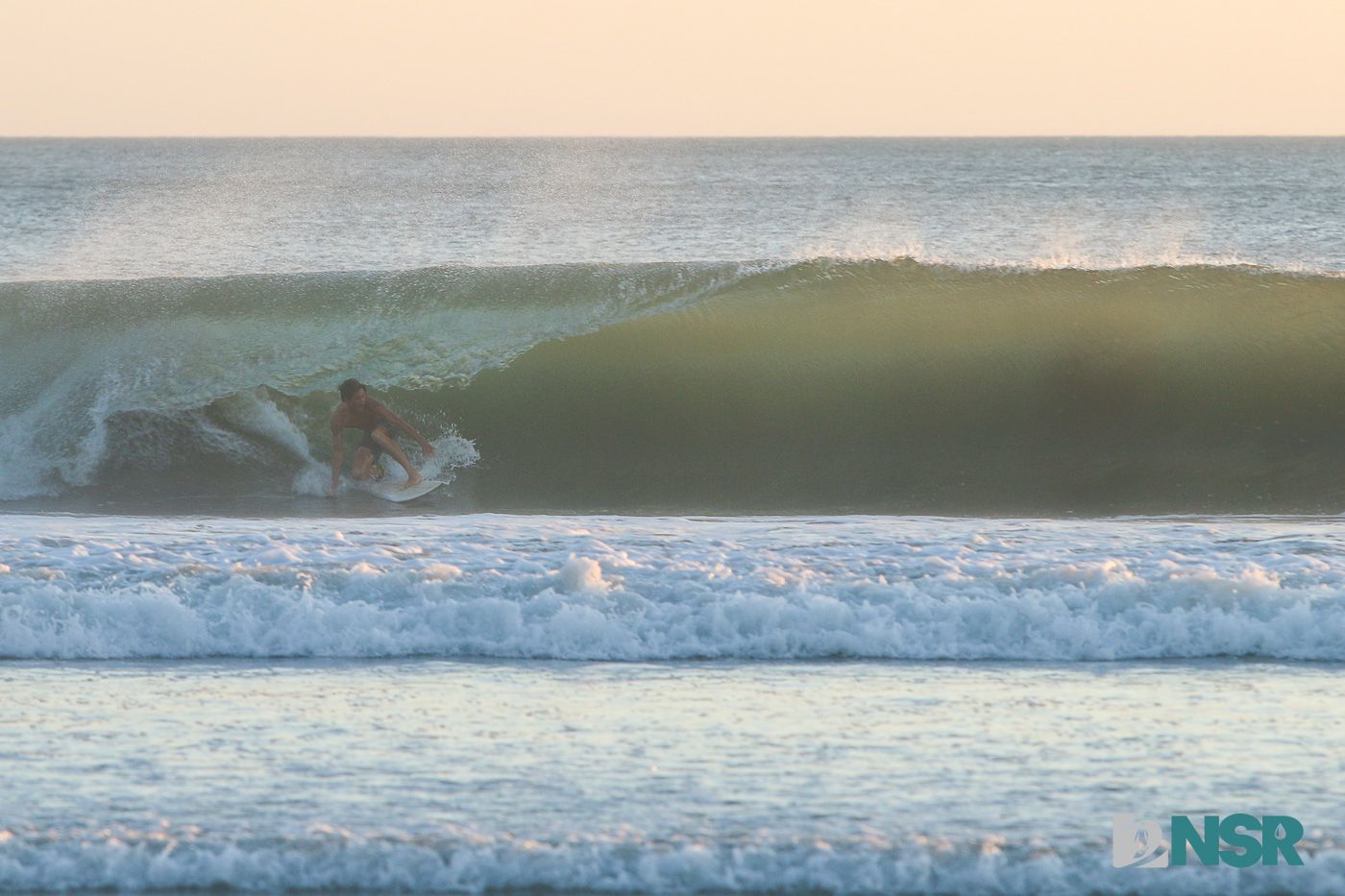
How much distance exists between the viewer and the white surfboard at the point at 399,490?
8180 mm

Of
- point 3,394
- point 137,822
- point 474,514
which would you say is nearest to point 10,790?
point 137,822

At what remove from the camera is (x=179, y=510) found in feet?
26.1

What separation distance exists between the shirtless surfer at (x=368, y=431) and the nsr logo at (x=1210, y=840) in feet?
20.7

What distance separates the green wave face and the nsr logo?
16.4 feet

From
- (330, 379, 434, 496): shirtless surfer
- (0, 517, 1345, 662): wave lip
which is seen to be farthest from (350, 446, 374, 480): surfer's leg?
(0, 517, 1345, 662): wave lip

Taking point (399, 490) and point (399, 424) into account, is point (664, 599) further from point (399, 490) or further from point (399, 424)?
point (399, 424)

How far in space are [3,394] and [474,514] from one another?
488cm

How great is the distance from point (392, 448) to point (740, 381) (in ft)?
10.3

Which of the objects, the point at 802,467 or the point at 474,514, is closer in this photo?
the point at 474,514

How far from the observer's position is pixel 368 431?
8500 millimetres

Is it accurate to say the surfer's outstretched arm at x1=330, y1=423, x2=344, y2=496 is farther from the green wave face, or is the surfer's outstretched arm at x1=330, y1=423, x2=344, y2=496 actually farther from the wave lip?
the wave lip

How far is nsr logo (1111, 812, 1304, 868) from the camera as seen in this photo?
266cm

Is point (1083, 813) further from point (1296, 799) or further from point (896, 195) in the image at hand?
point (896, 195)

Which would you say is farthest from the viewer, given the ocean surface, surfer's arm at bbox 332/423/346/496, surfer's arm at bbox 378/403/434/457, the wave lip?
surfer's arm at bbox 378/403/434/457
